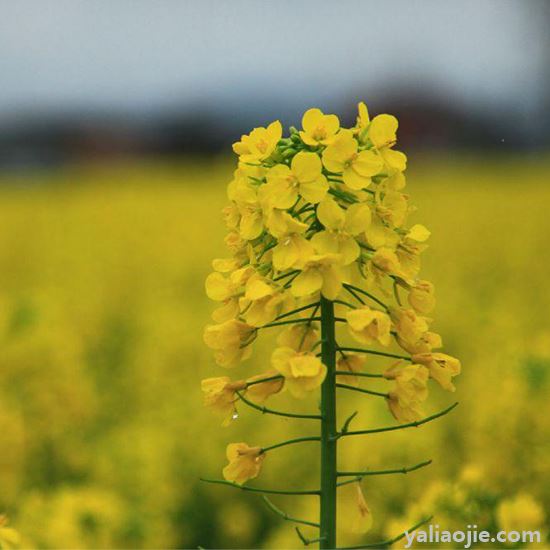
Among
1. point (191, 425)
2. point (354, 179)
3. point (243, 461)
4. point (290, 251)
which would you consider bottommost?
point (191, 425)

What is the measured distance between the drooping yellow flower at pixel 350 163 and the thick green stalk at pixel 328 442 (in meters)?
0.21

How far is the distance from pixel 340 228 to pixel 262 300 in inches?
6.3

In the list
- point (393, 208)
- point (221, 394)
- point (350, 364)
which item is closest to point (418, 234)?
point (393, 208)

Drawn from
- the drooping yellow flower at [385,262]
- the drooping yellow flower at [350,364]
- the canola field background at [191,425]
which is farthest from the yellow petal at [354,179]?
the canola field background at [191,425]

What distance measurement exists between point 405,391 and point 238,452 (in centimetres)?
29

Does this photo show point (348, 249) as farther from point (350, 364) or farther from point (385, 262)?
point (350, 364)

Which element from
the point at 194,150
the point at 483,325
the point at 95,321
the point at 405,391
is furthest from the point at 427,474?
the point at 194,150

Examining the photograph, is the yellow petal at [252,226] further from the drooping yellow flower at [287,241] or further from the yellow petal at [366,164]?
the yellow petal at [366,164]

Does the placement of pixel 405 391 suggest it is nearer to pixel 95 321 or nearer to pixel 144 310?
pixel 95 321

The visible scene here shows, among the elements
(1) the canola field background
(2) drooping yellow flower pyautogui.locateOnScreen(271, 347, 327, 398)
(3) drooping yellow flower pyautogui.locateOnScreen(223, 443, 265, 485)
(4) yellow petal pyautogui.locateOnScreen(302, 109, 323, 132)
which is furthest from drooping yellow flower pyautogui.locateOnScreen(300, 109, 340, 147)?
(1) the canola field background

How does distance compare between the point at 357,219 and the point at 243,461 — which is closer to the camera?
the point at 357,219

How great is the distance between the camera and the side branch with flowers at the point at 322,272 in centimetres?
136

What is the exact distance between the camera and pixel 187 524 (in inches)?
140

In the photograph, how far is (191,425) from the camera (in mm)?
3902
